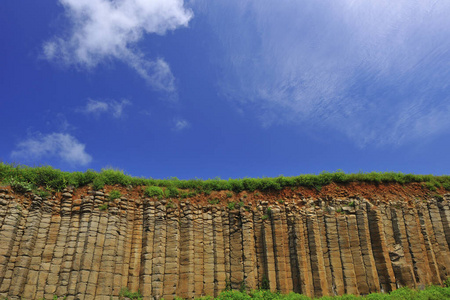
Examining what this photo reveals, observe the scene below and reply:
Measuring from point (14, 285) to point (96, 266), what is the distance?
3.43 m

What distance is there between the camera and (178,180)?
64.1 ft

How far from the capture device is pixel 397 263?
52.8 ft

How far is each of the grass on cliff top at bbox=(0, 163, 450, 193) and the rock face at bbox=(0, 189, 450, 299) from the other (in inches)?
32.8

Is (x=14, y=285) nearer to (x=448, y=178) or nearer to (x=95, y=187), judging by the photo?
(x=95, y=187)

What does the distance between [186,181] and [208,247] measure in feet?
15.2

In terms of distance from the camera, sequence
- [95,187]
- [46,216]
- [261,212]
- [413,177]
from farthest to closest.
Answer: [413,177]
[261,212]
[95,187]
[46,216]

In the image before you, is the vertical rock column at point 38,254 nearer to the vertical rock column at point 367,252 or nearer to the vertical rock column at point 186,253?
the vertical rock column at point 186,253

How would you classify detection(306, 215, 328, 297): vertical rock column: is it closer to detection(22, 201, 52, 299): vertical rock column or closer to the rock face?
the rock face

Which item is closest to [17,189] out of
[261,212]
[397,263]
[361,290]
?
[261,212]

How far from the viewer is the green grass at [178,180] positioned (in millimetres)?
16062

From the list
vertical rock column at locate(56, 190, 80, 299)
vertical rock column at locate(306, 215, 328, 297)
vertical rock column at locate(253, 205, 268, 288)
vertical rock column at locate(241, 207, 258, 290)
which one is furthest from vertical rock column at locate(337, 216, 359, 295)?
vertical rock column at locate(56, 190, 80, 299)

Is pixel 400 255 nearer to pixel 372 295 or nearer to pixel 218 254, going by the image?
pixel 372 295

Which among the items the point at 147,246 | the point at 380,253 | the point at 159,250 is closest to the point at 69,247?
the point at 147,246

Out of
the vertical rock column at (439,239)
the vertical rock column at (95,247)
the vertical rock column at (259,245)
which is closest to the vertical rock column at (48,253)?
the vertical rock column at (95,247)
